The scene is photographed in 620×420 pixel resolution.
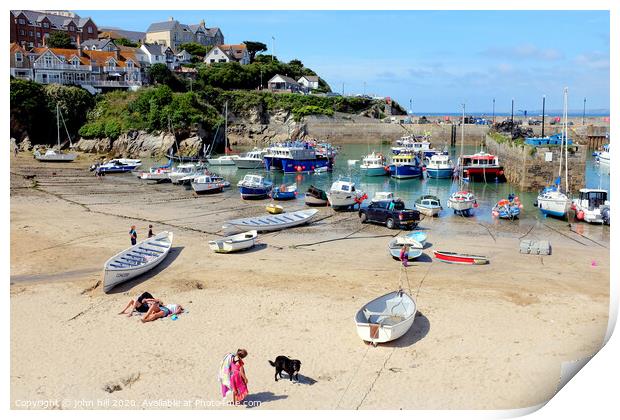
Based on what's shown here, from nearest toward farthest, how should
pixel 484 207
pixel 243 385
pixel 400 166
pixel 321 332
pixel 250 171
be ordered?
pixel 243 385 < pixel 321 332 < pixel 484 207 < pixel 400 166 < pixel 250 171

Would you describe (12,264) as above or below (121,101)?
below

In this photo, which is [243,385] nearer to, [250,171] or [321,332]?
[321,332]

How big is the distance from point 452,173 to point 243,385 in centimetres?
3925

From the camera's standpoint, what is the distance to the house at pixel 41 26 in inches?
2985

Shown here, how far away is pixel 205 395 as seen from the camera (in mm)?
11125

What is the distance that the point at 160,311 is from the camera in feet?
48.0

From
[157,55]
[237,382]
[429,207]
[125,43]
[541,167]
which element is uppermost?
[125,43]

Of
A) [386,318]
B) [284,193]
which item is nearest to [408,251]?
[386,318]

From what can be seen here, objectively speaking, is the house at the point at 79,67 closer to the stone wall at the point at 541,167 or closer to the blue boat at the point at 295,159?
the blue boat at the point at 295,159

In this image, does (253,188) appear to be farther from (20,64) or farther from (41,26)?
(41,26)

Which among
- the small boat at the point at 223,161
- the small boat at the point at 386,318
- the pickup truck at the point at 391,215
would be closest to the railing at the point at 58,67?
the small boat at the point at 223,161

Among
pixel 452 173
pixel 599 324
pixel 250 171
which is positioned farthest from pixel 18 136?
pixel 599 324

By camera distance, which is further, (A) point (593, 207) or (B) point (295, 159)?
(B) point (295, 159)

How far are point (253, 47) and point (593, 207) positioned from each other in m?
87.7
